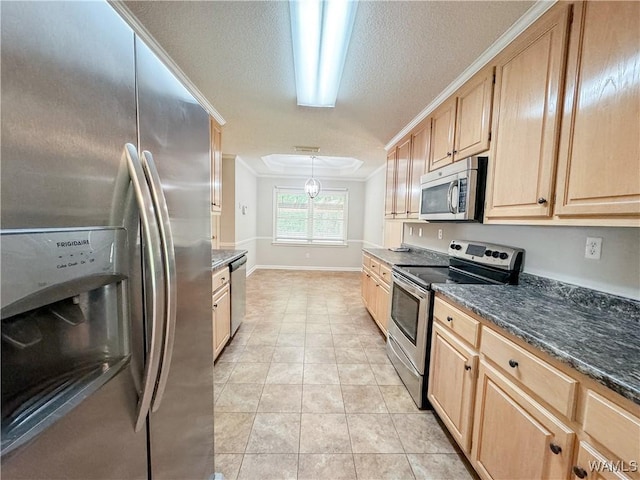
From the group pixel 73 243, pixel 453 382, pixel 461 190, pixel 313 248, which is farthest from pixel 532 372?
pixel 313 248

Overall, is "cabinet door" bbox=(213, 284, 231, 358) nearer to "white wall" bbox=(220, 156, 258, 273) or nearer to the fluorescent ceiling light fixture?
the fluorescent ceiling light fixture

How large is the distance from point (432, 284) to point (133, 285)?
1655mm

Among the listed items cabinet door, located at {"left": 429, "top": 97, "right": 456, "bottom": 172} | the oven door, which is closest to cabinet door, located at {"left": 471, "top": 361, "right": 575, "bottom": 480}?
the oven door

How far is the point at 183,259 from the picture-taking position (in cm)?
93

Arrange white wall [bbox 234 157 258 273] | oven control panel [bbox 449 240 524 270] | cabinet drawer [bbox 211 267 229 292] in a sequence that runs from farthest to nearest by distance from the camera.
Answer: white wall [bbox 234 157 258 273] < cabinet drawer [bbox 211 267 229 292] < oven control panel [bbox 449 240 524 270]

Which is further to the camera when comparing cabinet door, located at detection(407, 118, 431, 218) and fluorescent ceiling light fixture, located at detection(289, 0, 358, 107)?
cabinet door, located at detection(407, 118, 431, 218)

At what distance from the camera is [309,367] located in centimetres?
239

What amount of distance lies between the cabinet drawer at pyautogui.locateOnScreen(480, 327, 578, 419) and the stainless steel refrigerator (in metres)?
1.26

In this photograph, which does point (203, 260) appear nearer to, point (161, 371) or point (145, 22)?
point (161, 371)

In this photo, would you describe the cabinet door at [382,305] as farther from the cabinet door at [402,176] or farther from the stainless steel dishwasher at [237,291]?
the stainless steel dishwasher at [237,291]

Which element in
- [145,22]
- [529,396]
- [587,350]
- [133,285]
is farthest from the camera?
[145,22]

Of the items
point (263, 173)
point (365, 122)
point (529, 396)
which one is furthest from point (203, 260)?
point (263, 173)

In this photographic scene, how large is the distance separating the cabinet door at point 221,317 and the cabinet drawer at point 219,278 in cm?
5

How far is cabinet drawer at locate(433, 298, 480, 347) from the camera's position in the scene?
1.34 m
